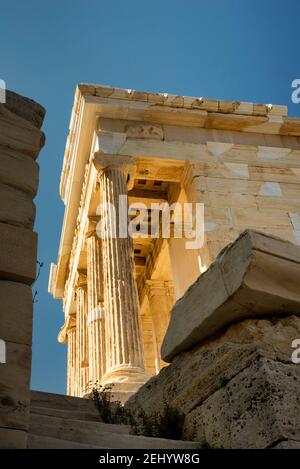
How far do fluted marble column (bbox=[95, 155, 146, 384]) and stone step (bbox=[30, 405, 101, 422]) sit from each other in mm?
6060

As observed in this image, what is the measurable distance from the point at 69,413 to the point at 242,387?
6.92ft

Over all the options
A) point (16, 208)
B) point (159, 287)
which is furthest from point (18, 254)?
point (159, 287)

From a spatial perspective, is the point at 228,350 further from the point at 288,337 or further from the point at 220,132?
the point at 220,132

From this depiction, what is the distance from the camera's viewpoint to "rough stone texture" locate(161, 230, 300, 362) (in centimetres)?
464

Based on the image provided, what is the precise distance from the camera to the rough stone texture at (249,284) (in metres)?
4.64

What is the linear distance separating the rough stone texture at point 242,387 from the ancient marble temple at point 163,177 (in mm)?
8329

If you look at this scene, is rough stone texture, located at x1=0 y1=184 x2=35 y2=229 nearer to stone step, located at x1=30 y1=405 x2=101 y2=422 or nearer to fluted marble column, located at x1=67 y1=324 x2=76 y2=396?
stone step, located at x1=30 y1=405 x2=101 y2=422

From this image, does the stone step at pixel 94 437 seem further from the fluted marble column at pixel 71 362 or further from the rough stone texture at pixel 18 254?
the fluted marble column at pixel 71 362

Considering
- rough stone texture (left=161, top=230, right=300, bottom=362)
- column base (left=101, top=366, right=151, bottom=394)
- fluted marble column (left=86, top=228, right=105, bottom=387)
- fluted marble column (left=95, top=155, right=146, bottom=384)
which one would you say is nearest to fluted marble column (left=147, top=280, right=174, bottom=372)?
fluted marble column (left=86, top=228, right=105, bottom=387)

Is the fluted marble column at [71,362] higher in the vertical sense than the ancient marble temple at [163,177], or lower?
lower

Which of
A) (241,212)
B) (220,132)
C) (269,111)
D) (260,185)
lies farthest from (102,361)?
(269,111)

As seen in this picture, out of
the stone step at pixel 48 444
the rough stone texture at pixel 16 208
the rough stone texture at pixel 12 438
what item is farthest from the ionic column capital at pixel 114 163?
the rough stone texture at pixel 12 438

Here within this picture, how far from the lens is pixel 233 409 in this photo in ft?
13.9

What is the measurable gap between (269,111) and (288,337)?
14.3 meters
